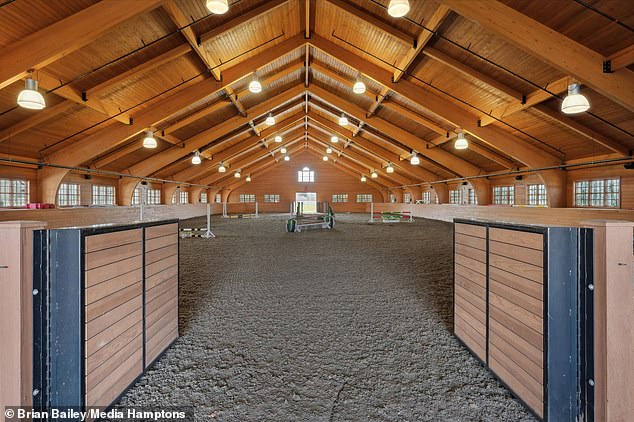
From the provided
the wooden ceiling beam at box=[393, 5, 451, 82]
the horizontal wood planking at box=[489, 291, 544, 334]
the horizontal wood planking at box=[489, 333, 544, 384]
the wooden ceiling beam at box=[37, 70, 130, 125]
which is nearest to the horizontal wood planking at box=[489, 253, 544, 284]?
the horizontal wood planking at box=[489, 291, 544, 334]

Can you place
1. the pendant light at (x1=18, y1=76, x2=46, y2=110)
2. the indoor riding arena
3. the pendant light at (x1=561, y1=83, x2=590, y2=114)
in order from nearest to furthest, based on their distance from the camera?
the indoor riding arena
the pendant light at (x1=18, y1=76, x2=46, y2=110)
the pendant light at (x1=561, y1=83, x2=590, y2=114)

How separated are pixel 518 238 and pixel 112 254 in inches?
122

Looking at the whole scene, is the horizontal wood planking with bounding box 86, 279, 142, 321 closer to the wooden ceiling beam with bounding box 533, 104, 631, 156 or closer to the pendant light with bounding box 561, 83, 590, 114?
the pendant light with bounding box 561, 83, 590, 114

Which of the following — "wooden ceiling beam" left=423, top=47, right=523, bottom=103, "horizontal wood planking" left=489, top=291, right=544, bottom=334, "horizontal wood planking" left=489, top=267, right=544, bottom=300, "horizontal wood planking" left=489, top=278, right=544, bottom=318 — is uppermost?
"wooden ceiling beam" left=423, top=47, right=523, bottom=103

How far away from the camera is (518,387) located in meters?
2.22

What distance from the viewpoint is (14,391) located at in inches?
68.9

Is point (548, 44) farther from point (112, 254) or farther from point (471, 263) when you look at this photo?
point (112, 254)

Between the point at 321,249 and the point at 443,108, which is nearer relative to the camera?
the point at 321,249

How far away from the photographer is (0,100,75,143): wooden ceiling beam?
7926 millimetres

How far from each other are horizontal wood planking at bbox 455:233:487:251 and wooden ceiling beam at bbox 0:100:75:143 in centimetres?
998

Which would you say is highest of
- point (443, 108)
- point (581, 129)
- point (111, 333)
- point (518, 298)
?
point (443, 108)

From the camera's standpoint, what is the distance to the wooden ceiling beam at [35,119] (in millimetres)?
7926

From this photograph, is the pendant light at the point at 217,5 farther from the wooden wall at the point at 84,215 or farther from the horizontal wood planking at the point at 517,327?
the horizontal wood planking at the point at 517,327

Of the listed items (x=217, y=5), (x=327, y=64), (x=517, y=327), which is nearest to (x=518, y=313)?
(x=517, y=327)
